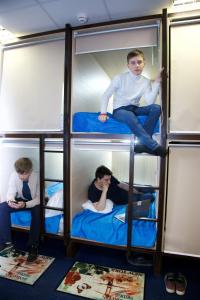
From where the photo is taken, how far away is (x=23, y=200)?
2549 millimetres

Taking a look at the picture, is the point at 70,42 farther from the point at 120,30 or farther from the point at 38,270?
the point at 38,270

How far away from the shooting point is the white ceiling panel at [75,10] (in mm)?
1982

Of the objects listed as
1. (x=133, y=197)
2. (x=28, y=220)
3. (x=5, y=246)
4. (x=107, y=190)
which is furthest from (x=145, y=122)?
(x=5, y=246)

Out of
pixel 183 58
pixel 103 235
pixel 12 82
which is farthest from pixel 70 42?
pixel 103 235

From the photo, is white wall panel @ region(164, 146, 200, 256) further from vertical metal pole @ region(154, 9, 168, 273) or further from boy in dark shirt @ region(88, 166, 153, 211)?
boy in dark shirt @ region(88, 166, 153, 211)

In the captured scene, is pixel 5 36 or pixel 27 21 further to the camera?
pixel 5 36

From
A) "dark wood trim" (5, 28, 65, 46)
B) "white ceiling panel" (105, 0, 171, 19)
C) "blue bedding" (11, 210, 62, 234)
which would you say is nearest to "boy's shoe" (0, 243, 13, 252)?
"blue bedding" (11, 210, 62, 234)

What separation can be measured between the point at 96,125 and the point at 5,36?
1698 mm

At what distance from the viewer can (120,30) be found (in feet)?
7.17

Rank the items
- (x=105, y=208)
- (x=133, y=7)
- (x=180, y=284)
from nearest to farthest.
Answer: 1. (x=180, y=284)
2. (x=133, y=7)
3. (x=105, y=208)

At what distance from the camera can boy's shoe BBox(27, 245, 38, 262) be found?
7.49 ft

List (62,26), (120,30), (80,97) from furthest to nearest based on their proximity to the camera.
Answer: (80,97) < (62,26) < (120,30)

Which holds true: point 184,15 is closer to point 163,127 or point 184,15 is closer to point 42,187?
point 163,127

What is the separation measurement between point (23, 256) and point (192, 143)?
226cm
